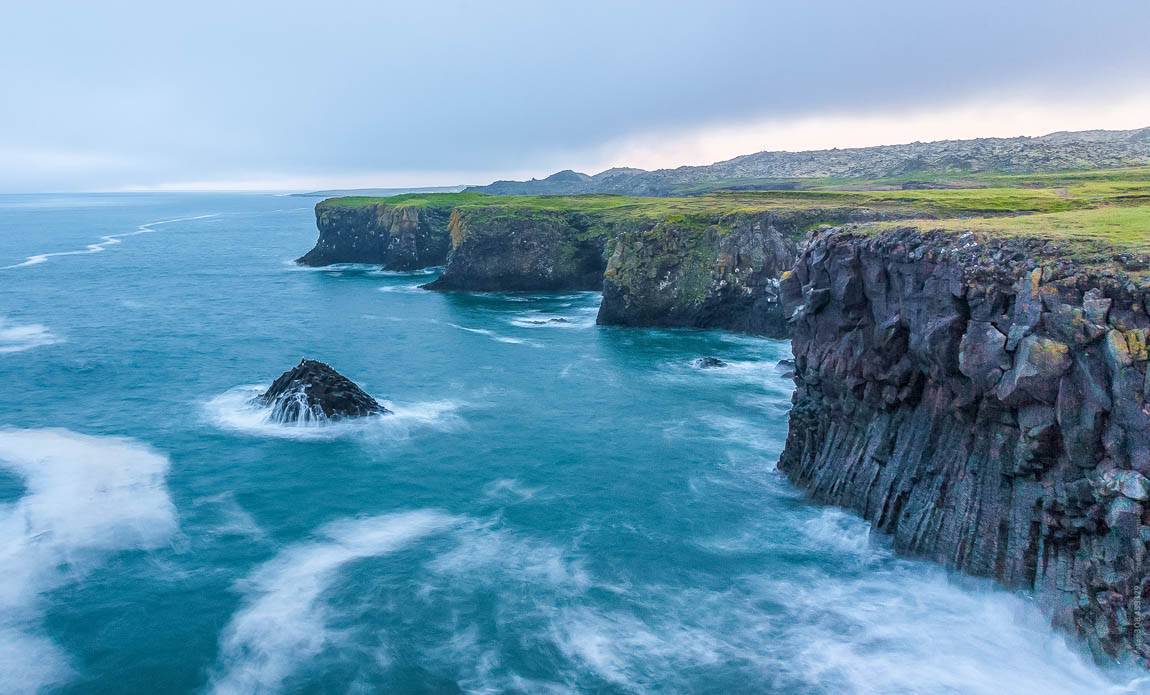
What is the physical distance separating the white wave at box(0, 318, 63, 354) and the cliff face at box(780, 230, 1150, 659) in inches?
2983

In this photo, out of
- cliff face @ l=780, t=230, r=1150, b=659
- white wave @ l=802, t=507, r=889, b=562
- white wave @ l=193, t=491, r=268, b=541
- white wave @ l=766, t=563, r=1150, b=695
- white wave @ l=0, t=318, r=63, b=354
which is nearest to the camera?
cliff face @ l=780, t=230, r=1150, b=659

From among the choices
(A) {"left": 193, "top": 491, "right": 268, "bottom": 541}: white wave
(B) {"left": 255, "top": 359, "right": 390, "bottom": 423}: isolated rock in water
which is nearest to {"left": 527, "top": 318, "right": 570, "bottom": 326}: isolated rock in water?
(B) {"left": 255, "top": 359, "right": 390, "bottom": 423}: isolated rock in water

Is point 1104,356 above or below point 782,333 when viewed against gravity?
above

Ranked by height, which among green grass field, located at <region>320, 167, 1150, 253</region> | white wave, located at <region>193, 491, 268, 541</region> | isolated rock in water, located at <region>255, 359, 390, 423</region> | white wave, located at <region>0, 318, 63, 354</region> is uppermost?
green grass field, located at <region>320, 167, 1150, 253</region>

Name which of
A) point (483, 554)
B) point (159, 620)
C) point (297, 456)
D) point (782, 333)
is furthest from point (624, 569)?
point (782, 333)

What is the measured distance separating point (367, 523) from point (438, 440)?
39.6ft

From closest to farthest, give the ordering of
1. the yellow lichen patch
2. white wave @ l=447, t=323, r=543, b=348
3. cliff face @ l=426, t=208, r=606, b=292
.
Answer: white wave @ l=447, t=323, r=543, b=348 → cliff face @ l=426, t=208, r=606, b=292 → the yellow lichen patch

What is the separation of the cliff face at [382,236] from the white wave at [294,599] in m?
105

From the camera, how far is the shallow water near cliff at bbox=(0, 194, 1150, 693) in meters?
27.0

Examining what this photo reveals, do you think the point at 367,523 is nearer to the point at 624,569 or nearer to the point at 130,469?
the point at 624,569

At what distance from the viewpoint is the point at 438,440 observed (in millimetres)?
50344

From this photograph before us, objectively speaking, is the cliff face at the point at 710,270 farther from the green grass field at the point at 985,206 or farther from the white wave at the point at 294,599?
the white wave at the point at 294,599

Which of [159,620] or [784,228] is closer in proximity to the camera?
[159,620]

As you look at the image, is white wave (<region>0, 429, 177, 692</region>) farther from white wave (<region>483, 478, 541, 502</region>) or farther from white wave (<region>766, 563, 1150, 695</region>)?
white wave (<region>766, 563, 1150, 695</region>)
